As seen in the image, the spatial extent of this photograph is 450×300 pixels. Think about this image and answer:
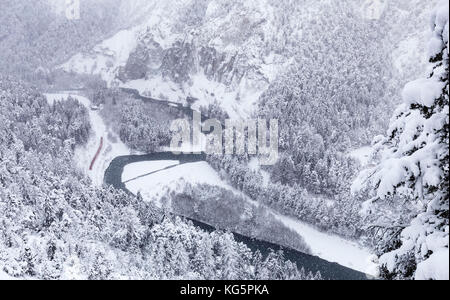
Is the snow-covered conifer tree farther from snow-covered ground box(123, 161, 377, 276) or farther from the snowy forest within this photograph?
snow-covered ground box(123, 161, 377, 276)

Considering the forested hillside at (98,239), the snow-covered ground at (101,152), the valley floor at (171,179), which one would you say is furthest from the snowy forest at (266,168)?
the snow-covered ground at (101,152)

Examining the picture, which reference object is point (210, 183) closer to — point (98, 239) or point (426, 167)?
point (98, 239)

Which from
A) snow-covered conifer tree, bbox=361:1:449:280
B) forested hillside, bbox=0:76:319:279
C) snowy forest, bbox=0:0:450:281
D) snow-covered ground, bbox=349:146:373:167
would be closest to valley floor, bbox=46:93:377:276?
snowy forest, bbox=0:0:450:281

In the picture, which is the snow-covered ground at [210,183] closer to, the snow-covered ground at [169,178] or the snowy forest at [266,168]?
the snow-covered ground at [169,178]

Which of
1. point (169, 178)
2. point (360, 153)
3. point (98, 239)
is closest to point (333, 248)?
point (98, 239)

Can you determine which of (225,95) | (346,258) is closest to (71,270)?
(346,258)
